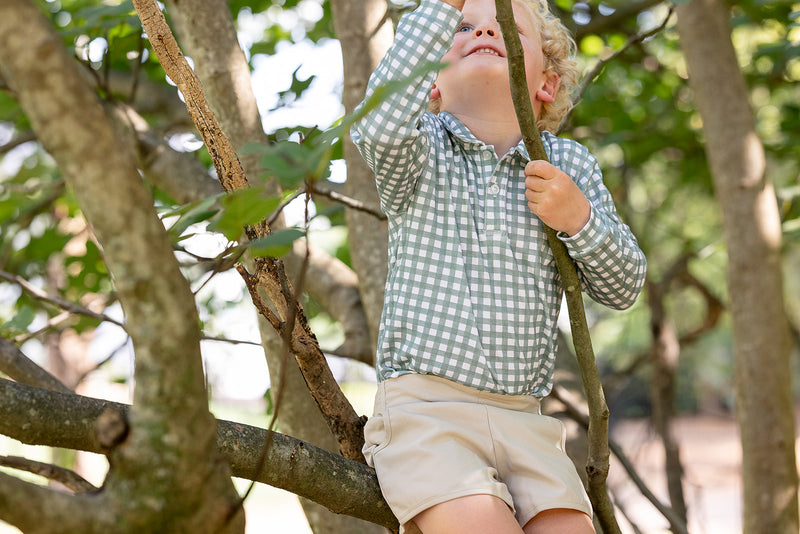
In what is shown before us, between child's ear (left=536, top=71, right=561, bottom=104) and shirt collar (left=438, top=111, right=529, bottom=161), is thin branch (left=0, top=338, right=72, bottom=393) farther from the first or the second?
child's ear (left=536, top=71, right=561, bottom=104)

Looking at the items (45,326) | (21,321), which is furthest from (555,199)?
(45,326)

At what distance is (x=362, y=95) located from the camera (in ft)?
6.59

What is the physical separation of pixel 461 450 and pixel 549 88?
786 millimetres

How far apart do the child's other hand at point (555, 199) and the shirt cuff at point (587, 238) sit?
14 mm

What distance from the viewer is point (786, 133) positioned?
363 centimetres

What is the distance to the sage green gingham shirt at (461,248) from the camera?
127cm

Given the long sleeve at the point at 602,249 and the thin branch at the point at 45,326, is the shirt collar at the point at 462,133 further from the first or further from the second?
the thin branch at the point at 45,326

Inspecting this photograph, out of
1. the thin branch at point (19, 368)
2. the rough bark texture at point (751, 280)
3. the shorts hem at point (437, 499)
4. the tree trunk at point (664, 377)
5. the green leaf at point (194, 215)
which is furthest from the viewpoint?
the tree trunk at point (664, 377)

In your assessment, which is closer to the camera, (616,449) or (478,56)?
(478,56)

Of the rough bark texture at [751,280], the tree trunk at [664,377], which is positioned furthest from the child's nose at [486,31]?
the tree trunk at [664,377]

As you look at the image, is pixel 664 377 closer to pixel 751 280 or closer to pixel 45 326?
pixel 751 280

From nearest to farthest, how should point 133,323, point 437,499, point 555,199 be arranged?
point 133,323
point 437,499
point 555,199

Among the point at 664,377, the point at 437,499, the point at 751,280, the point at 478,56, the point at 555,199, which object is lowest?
the point at 664,377

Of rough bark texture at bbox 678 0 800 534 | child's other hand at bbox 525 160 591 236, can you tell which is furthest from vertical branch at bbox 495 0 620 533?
rough bark texture at bbox 678 0 800 534
